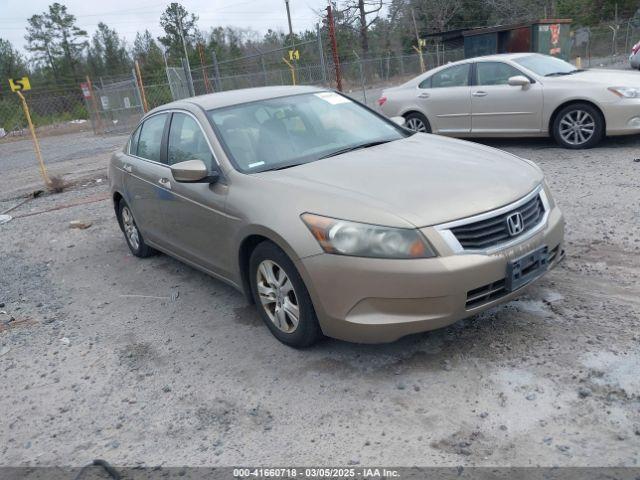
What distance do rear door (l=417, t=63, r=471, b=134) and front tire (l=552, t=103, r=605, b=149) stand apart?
1.48 m

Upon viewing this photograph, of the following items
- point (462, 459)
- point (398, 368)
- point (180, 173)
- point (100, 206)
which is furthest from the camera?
point (100, 206)

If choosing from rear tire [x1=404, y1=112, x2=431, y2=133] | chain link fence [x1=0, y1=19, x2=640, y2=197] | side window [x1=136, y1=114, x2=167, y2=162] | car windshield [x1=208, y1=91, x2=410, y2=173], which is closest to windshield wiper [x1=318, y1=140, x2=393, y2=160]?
car windshield [x1=208, y1=91, x2=410, y2=173]

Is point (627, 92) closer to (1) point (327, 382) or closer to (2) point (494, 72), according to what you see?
(2) point (494, 72)

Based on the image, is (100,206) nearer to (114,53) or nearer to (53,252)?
(53,252)

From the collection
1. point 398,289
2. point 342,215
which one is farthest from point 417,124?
point 398,289

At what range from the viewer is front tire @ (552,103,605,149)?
27.0ft

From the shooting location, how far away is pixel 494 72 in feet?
30.1

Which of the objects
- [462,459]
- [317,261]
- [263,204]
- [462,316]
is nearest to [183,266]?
[263,204]

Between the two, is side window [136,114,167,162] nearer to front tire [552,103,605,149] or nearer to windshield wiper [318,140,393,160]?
windshield wiper [318,140,393,160]

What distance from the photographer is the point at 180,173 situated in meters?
4.04

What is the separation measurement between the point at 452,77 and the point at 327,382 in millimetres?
7535

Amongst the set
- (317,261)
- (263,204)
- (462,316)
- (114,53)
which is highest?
(114,53)

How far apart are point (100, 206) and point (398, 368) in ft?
23.1

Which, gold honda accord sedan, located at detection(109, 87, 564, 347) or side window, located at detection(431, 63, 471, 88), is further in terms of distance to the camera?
side window, located at detection(431, 63, 471, 88)
